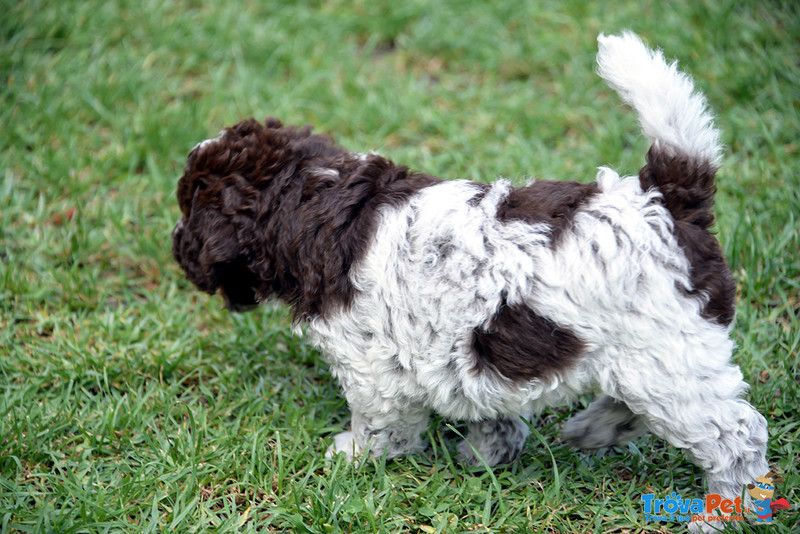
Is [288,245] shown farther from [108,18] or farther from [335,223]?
[108,18]

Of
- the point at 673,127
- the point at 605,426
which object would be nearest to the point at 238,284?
the point at 605,426

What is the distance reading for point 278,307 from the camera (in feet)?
10.4

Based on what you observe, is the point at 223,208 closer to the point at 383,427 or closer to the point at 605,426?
the point at 383,427

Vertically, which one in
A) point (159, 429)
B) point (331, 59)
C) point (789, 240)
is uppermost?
point (331, 59)

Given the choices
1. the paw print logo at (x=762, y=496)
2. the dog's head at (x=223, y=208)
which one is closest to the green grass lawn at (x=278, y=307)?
the paw print logo at (x=762, y=496)

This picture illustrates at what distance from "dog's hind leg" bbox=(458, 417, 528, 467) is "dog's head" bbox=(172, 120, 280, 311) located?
112cm

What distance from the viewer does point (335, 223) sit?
2.59 meters

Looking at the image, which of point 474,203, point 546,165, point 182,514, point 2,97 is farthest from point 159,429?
point 2,97

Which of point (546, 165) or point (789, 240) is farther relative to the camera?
point (546, 165)

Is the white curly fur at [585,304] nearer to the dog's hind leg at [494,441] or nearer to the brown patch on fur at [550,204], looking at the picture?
the brown patch on fur at [550,204]

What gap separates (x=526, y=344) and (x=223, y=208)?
4.35 feet

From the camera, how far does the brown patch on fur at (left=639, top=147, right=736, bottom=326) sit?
7.70ft

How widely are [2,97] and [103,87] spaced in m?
0.72

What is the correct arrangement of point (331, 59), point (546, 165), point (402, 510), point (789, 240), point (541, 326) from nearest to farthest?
point (541, 326), point (402, 510), point (789, 240), point (546, 165), point (331, 59)
